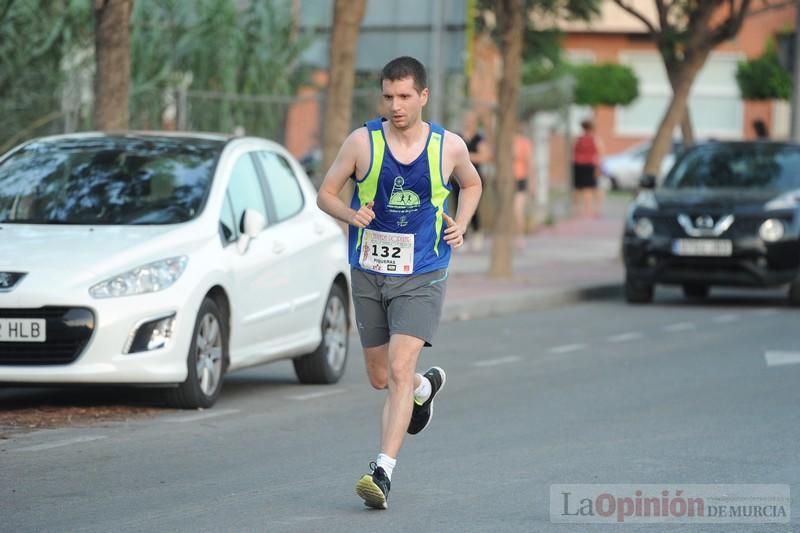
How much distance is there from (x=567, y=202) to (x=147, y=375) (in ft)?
87.2

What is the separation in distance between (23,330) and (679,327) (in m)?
8.47

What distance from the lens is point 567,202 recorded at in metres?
36.4

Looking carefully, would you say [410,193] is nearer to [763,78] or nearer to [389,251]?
[389,251]

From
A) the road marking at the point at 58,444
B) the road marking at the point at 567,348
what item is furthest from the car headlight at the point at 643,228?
the road marking at the point at 58,444

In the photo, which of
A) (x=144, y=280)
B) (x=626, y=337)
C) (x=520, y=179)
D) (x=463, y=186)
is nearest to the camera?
(x=463, y=186)

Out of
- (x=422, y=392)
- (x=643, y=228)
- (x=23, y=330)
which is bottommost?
(x=643, y=228)

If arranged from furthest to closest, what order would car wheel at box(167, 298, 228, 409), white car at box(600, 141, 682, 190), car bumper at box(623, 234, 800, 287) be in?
white car at box(600, 141, 682, 190) < car bumper at box(623, 234, 800, 287) < car wheel at box(167, 298, 228, 409)

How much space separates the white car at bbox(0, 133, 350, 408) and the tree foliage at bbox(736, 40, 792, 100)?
135ft

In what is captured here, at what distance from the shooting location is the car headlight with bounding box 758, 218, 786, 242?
18938mm

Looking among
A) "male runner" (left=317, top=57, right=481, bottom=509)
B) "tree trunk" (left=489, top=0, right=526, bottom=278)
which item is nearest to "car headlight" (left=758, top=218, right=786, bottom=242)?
"tree trunk" (left=489, top=0, right=526, bottom=278)

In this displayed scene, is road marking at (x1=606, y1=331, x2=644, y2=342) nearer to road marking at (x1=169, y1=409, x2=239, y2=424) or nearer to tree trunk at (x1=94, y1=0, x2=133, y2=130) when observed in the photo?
tree trunk at (x1=94, y1=0, x2=133, y2=130)

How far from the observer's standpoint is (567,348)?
15.3 metres

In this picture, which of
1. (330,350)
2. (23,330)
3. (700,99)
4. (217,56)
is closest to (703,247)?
(217,56)

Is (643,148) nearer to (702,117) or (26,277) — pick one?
(702,117)
